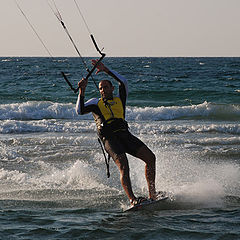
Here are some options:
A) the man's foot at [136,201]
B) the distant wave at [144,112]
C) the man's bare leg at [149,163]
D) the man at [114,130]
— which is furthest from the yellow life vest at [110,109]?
the distant wave at [144,112]

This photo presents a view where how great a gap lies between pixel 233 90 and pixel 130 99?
6.63m

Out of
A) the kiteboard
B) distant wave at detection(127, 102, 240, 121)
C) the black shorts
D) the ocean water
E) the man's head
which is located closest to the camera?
the ocean water

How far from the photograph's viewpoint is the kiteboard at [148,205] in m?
6.68

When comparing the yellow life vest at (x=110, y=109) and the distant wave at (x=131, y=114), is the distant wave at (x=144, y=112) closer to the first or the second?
the distant wave at (x=131, y=114)

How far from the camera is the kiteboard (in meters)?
6.68

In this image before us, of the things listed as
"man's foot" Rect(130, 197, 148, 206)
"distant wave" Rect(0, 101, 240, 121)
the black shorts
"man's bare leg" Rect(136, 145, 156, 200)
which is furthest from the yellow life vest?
"distant wave" Rect(0, 101, 240, 121)

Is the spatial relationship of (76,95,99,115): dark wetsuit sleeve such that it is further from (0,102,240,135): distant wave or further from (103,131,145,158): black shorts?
(0,102,240,135): distant wave

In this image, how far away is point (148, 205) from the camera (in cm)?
678

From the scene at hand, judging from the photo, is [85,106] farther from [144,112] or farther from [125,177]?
[144,112]

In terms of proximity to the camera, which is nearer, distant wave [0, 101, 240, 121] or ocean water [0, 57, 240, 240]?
ocean water [0, 57, 240, 240]

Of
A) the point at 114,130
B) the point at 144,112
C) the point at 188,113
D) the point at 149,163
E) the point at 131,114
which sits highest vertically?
the point at 114,130

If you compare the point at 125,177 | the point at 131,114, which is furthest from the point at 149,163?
the point at 131,114

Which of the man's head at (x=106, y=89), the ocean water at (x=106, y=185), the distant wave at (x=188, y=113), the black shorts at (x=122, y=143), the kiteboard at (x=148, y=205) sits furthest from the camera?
the distant wave at (x=188, y=113)

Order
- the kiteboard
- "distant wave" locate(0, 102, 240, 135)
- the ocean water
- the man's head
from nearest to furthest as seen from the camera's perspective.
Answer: the ocean water
the kiteboard
the man's head
"distant wave" locate(0, 102, 240, 135)
